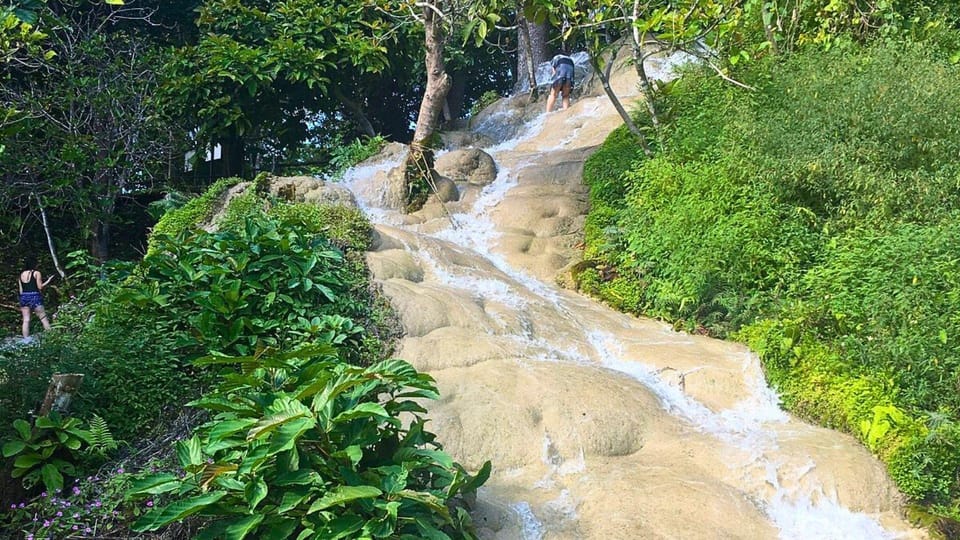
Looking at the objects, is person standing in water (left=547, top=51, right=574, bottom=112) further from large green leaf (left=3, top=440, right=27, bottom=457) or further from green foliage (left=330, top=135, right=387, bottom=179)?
large green leaf (left=3, top=440, right=27, bottom=457)

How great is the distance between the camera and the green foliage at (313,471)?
3115 millimetres

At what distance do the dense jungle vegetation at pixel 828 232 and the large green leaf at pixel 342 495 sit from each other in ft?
12.0

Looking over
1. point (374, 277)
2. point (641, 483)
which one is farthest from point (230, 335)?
point (641, 483)

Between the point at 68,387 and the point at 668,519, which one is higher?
the point at 68,387

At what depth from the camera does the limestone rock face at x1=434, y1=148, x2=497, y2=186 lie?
35.3 feet

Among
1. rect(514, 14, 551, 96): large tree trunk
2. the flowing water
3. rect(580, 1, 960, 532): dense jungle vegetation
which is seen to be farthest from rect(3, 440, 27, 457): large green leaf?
rect(514, 14, 551, 96): large tree trunk

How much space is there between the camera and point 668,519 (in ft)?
13.6

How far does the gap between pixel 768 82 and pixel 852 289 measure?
11.2ft

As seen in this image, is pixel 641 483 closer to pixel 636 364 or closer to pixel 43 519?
pixel 636 364

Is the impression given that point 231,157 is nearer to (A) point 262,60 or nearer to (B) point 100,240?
(A) point 262,60

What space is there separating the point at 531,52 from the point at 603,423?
42.7 ft

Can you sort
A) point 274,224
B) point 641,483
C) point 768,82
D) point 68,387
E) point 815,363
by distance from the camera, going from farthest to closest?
point 768,82, point 274,224, point 815,363, point 641,483, point 68,387

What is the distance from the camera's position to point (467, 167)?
10.9 m

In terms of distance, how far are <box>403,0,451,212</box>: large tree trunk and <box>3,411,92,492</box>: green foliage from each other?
6078 millimetres
